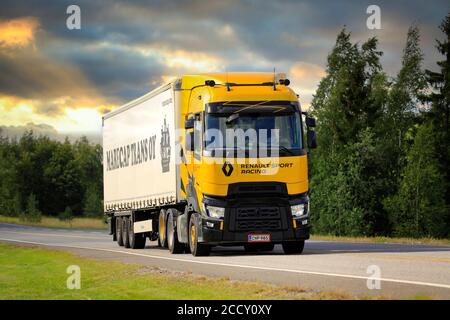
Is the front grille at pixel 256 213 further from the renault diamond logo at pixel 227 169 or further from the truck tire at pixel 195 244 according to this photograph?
the truck tire at pixel 195 244

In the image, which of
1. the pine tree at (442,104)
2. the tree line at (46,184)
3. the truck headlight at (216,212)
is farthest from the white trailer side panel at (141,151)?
the tree line at (46,184)

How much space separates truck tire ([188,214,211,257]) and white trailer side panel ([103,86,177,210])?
1688mm

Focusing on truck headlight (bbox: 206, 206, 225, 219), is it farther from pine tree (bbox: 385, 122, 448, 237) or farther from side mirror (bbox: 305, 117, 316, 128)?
pine tree (bbox: 385, 122, 448, 237)

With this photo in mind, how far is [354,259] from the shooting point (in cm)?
2141

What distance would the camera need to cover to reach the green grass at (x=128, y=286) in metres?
14.1

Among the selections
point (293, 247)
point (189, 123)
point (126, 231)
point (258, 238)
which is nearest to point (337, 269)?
point (258, 238)

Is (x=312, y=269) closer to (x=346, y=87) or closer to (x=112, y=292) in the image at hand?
(x=112, y=292)

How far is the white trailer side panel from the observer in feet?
90.5

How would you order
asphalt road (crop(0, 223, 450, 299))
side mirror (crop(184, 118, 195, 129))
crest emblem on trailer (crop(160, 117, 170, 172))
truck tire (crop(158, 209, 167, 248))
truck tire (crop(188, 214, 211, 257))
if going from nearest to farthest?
asphalt road (crop(0, 223, 450, 299))
truck tire (crop(188, 214, 211, 257))
side mirror (crop(184, 118, 195, 129))
crest emblem on trailer (crop(160, 117, 170, 172))
truck tire (crop(158, 209, 167, 248))

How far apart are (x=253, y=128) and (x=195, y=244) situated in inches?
139

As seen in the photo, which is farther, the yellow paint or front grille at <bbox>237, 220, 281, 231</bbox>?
front grille at <bbox>237, 220, 281, 231</bbox>

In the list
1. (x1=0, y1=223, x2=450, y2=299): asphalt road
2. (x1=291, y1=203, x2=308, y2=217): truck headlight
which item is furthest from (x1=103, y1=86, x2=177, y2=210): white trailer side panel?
(x1=291, y1=203, x2=308, y2=217): truck headlight

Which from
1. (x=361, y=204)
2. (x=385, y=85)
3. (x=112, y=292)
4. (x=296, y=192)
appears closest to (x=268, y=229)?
(x=296, y=192)

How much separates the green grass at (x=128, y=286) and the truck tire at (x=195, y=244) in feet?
8.23
